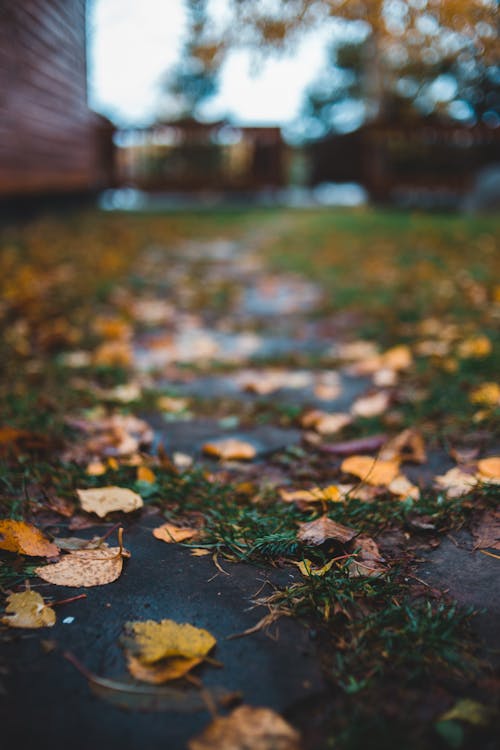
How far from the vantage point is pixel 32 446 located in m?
1.69

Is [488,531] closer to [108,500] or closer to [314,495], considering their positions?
[314,495]

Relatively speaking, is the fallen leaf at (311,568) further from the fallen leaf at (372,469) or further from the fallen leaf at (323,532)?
the fallen leaf at (372,469)

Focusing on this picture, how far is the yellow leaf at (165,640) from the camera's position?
95cm

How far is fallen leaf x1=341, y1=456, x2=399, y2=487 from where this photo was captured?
5.10 ft

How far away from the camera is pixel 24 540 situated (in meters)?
1.21

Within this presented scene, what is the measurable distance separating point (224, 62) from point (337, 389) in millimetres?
3710

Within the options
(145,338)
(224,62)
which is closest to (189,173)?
(224,62)

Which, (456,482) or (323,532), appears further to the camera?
(456,482)

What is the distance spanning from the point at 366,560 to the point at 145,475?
2.12 ft

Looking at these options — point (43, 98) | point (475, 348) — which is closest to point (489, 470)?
point (475, 348)

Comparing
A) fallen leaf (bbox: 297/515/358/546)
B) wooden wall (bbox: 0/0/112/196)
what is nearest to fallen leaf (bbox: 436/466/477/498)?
fallen leaf (bbox: 297/515/358/546)

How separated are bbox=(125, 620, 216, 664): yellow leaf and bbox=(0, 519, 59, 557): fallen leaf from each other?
30 centimetres

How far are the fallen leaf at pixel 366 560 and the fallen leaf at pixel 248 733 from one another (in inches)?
14.5

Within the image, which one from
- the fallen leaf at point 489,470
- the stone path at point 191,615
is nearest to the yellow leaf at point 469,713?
the stone path at point 191,615
